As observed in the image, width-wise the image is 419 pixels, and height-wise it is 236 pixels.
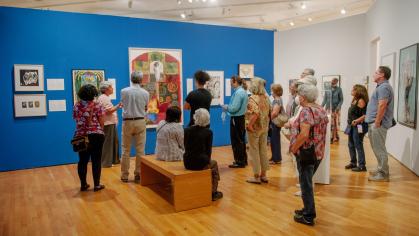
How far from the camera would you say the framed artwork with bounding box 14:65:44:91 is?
6.52 m

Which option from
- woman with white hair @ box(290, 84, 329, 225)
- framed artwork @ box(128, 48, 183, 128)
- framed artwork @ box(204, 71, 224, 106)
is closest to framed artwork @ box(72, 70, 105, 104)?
framed artwork @ box(128, 48, 183, 128)

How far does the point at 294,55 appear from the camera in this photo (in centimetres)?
1311

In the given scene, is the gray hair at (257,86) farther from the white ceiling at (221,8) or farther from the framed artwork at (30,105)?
the white ceiling at (221,8)

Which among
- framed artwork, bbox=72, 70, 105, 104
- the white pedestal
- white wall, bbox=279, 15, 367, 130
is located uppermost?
white wall, bbox=279, 15, 367, 130

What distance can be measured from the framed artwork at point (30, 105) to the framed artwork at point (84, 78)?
0.61m

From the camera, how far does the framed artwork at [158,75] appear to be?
306 inches

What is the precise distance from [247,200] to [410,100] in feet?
12.2

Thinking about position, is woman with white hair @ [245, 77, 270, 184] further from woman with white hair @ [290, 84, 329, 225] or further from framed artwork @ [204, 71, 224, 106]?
framed artwork @ [204, 71, 224, 106]

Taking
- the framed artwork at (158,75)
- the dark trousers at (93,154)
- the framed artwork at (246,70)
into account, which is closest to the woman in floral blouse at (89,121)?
the dark trousers at (93,154)

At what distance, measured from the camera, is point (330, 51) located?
468 inches

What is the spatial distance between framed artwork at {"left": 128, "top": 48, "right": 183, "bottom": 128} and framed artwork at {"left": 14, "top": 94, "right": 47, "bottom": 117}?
1957 mm

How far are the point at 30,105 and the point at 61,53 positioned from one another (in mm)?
1198

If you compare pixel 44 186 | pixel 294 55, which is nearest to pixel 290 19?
pixel 294 55

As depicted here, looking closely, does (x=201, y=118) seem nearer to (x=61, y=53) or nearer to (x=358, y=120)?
(x=358, y=120)
